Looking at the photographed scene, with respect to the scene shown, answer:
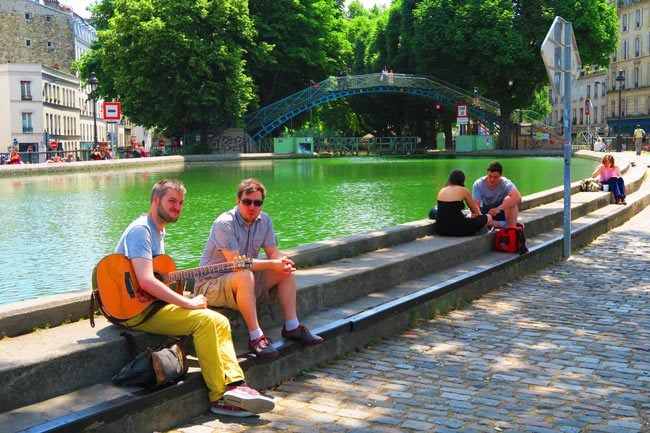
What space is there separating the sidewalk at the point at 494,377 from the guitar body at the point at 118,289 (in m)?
0.85

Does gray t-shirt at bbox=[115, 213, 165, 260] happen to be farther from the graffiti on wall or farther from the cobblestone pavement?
the graffiti on wall

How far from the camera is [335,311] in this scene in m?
7.69

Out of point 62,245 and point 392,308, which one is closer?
point 392,308

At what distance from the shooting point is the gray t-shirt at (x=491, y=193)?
12.4 metres

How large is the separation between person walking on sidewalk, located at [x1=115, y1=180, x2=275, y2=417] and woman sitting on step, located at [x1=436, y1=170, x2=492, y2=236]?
5.92 meters

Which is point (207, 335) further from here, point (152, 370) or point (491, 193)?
point (491, 193)

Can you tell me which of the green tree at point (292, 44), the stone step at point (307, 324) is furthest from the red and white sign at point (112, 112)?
the stone step at point (307, 324)

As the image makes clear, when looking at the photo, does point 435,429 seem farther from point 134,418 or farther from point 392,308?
point 392,308

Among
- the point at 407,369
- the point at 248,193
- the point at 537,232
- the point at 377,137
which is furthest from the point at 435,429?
the point at 377,137

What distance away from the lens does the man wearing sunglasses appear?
626cm


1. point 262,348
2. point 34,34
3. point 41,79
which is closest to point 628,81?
point 41,79

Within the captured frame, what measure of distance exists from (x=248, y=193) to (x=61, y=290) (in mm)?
5315

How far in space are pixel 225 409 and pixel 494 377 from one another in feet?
6.92

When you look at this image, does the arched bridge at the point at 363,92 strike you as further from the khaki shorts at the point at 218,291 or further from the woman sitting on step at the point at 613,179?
the khaki shorts at the point at 218,291
